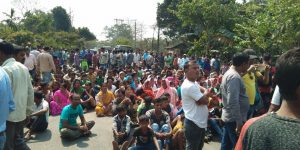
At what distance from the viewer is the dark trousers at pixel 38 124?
7.70 meters

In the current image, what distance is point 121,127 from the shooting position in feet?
22.6

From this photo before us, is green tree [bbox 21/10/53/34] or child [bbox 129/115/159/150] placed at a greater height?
green tree [bbox 21/10/53/34]

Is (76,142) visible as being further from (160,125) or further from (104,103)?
(104,103)

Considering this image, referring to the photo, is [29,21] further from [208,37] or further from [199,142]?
[199,142]

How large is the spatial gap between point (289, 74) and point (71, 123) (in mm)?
6534

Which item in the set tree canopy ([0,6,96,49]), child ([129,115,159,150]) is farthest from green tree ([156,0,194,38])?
child ([129,115,159,150])

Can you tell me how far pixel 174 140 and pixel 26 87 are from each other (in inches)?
127

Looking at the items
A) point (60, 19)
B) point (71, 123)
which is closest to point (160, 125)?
point (71, 123)

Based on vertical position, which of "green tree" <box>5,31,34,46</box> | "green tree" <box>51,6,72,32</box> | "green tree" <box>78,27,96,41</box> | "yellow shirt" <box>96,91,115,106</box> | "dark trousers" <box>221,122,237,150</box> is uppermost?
"green tree" <box>51,6,72,32</box>

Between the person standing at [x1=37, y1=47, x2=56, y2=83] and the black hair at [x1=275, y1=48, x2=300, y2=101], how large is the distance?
33.8 feet

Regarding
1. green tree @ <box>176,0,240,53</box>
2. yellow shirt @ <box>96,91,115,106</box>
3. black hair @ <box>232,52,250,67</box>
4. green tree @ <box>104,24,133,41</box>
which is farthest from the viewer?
green tree @ <box>104,24,133,41</box>

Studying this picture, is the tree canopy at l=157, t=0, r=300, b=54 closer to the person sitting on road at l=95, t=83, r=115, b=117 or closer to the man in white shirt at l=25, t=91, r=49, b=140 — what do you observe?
the person sitting on road at l=95, t=83, r=115, b=117

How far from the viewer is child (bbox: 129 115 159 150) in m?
5.99

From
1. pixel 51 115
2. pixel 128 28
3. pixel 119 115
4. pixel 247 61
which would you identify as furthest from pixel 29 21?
pixel 247 61
